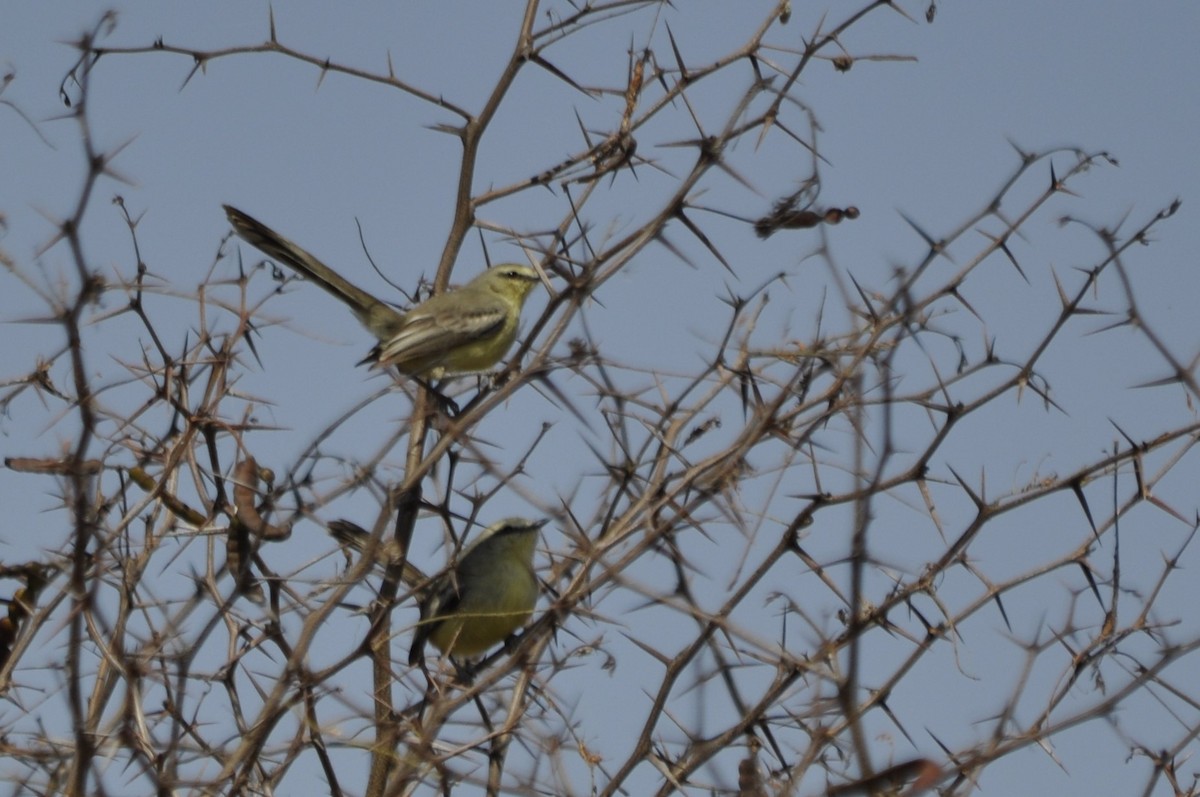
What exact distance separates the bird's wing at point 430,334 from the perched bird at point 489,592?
0.94 metres

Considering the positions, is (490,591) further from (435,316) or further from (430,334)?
(435,316)

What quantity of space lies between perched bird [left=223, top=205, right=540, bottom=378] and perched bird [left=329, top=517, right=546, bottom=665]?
0.87 metres

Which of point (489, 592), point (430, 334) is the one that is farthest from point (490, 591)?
point (430, 334)

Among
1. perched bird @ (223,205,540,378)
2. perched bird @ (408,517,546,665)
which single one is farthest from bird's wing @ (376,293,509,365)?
perched bird @ (408,517,546,665)

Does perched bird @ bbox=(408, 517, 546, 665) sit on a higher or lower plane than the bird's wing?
lower

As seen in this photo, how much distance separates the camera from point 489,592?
6.70 meters

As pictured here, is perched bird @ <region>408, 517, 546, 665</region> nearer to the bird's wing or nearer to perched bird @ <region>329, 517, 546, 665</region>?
perched bird @ <region>329, 517, 546, 665</region>

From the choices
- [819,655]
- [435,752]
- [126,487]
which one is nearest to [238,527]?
[126,487]

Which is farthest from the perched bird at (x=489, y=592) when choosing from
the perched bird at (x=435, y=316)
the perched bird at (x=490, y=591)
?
the perched bird at (x=435, y=316)

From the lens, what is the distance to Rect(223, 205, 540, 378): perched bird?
20.8 feet

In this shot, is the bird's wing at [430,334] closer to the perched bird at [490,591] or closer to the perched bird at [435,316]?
the perched bird at [435,316]

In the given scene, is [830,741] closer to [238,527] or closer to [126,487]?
[238,527]

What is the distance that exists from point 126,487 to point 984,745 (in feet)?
7.35

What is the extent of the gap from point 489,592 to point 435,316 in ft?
4.96
